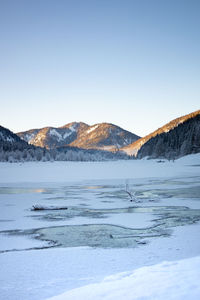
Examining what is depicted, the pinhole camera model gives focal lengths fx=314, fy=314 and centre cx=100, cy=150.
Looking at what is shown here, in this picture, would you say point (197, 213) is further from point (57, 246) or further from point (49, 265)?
point (49, 265)

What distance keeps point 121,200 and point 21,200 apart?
727 centimetres

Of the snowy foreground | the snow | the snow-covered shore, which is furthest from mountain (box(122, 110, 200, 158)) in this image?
the snow

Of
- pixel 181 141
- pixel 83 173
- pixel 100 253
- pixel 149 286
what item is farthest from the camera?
pixel 181 141

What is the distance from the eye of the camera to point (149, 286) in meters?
6.20

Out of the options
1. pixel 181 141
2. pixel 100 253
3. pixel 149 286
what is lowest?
pixel 100 253

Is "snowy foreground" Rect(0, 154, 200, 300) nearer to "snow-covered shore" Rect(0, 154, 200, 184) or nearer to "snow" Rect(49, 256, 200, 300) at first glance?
"snow" Rect(49, 256, 200, 300)

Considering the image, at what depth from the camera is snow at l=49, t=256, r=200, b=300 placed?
5.71 metres

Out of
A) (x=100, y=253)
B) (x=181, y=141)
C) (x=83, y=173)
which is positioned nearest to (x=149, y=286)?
(x=100, y=253)

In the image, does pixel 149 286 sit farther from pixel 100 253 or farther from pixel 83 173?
pixel 83 173

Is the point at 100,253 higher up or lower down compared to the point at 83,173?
higher up

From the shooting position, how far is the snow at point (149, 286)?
571 centimetres

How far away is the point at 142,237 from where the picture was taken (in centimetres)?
1170

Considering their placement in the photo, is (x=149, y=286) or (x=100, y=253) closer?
(x=149, y=286)

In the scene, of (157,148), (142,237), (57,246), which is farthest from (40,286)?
(157,148)
